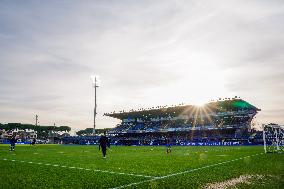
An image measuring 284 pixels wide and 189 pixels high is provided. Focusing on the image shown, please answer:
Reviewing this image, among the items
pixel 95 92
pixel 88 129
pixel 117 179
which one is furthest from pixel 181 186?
pixel 88 129

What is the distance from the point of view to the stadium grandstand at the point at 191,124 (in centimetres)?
6600

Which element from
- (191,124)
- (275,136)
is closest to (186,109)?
(191,124)

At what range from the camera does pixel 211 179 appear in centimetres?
1019

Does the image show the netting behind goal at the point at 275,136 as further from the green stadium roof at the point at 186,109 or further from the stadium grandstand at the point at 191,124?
the green stadium roof at the point at 186,109

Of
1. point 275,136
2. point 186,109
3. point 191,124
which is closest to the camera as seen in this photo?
point 275,136

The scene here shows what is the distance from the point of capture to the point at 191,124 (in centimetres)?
7606

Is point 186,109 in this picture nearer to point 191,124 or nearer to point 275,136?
point 191,124

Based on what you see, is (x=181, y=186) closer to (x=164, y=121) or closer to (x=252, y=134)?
(x=252, y=134)

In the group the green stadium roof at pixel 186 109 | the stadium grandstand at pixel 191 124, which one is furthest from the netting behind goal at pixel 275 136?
the green stadium roof at pixel 186 109

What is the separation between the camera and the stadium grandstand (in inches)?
2598

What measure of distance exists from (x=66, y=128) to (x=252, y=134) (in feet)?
339

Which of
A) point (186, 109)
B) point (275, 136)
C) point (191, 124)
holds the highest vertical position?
point (186, 109)

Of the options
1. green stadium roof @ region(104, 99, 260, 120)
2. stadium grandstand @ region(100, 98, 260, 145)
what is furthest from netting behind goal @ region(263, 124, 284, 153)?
green stadium roof @ region(104, 99, 260, 120)

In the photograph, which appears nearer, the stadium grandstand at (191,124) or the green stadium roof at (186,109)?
the stadium grandstand at (191,124)
